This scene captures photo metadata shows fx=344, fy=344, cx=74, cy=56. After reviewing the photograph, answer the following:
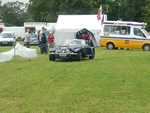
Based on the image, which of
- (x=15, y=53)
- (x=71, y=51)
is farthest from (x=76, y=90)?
(x=15, y=53)

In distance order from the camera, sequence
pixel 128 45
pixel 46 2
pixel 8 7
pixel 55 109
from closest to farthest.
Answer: pixel 55 109 < pixel 128 45 < pixel 46 2 < pixel 8 7

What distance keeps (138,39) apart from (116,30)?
6.60ft

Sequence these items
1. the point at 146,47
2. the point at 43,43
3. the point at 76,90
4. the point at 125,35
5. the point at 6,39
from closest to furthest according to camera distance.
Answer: the point at 76,90 < the point at 43,43 < the point at 146,47 < the point at 125,35 < the point at 6,39

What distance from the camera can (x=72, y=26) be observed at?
3659 cm

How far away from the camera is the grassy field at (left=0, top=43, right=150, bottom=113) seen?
7742 millimetres

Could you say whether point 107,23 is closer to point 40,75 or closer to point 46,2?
point 40,75

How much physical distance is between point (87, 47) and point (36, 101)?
10970 mm

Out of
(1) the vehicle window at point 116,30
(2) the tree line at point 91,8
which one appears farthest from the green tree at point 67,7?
(1) the vehicle window at point 116,30

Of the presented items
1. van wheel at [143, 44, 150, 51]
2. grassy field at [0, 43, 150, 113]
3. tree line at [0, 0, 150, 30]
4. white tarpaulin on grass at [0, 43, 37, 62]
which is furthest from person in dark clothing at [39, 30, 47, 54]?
tree line at [0, 0, 150, 30]

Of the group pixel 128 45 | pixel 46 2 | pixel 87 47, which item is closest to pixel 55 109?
pixel 87 47

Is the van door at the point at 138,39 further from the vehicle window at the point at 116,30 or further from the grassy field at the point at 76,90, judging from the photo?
the grassy field at the point at 76,90

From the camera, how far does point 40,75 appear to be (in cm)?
1262

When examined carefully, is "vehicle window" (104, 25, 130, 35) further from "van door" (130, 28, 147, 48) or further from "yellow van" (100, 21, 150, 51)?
"van door" (130, 28, 147, 48)

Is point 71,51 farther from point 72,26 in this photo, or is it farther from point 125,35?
point 72,26
